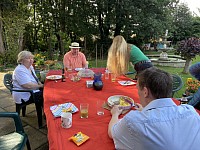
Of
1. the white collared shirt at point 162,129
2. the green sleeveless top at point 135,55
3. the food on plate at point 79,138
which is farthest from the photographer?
the green sleeveless top at point 135,55

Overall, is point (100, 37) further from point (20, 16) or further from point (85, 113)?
point (85, 113)

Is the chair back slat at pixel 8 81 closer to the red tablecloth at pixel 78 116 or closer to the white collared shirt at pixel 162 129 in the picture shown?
the red tablecloth at pixel 78 116

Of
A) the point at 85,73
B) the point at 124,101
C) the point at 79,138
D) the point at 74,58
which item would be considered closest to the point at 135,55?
the point at 85,73

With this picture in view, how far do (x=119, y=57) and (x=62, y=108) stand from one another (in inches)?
54.8

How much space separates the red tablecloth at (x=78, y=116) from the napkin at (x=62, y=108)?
37 mm

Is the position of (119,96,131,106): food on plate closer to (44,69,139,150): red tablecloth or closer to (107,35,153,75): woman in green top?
(44,69,139,150): red tablecloth

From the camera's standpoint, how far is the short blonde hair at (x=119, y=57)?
265 cm

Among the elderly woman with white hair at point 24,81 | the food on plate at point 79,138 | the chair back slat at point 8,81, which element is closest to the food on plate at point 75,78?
the elderly woman with white hair at point 24,81

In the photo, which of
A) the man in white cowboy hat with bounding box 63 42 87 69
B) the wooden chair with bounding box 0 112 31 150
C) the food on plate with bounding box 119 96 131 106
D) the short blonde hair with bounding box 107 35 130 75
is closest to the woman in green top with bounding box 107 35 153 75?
the short blonde hair with bounding box 107 35 130 75

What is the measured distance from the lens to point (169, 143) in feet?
2.67

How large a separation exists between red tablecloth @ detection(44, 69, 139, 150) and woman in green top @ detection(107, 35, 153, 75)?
322mm

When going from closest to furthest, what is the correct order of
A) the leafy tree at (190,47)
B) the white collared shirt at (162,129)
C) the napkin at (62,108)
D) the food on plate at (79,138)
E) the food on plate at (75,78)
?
1. the white collared shirt at (162,129)
2. the food on plate at (79,138)
3. the napkin at (62,108)
4. the food on plate at (75,78)
5. the leafy tree at (190,47)

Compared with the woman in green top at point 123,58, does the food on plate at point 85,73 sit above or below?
below

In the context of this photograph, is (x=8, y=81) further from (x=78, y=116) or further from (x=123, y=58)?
(x=123, y=58)
